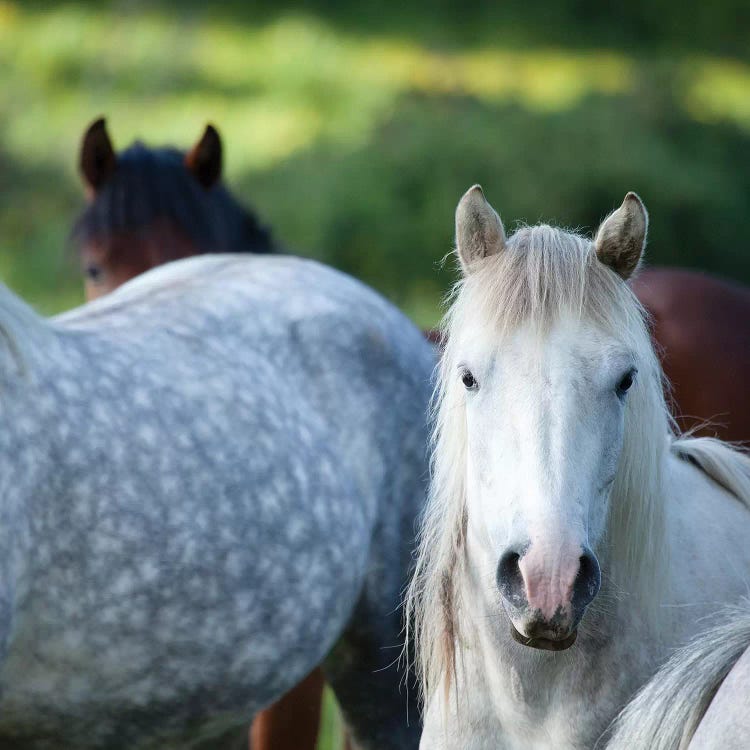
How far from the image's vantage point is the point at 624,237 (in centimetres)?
173

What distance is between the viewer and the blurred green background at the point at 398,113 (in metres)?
8.30

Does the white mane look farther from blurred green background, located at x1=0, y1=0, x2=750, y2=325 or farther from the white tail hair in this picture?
blurred green background, located at x1=0, y1=0, x2=750, y2=325

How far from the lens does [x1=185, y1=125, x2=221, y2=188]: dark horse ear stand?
353cm

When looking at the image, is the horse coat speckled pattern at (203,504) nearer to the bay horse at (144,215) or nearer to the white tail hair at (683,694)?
the bay horse at (144,215)

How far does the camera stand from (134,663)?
2.07 metres

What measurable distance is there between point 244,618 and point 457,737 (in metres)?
0.55

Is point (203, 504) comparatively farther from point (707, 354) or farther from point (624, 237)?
point (707, 354)

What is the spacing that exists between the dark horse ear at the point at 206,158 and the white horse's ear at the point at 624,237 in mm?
2029

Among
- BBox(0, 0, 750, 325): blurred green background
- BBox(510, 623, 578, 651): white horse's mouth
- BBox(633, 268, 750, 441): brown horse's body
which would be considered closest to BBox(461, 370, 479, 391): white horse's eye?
BBox(510, 623, 578, 651): white horse's mouth

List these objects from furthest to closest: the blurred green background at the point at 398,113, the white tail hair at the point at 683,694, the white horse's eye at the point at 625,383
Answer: the blurred green background at the point at 398,113
the white horse's eye at the point at 625,383
the white tail hair at the point at 683,694

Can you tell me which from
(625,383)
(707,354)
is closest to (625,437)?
(625,383)

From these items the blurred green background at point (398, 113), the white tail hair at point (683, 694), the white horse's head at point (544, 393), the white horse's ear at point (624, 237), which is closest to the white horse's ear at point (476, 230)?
the white horse's head at point (544, 393)

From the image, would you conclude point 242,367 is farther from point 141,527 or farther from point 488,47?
point 488,47

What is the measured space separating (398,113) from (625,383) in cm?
772
